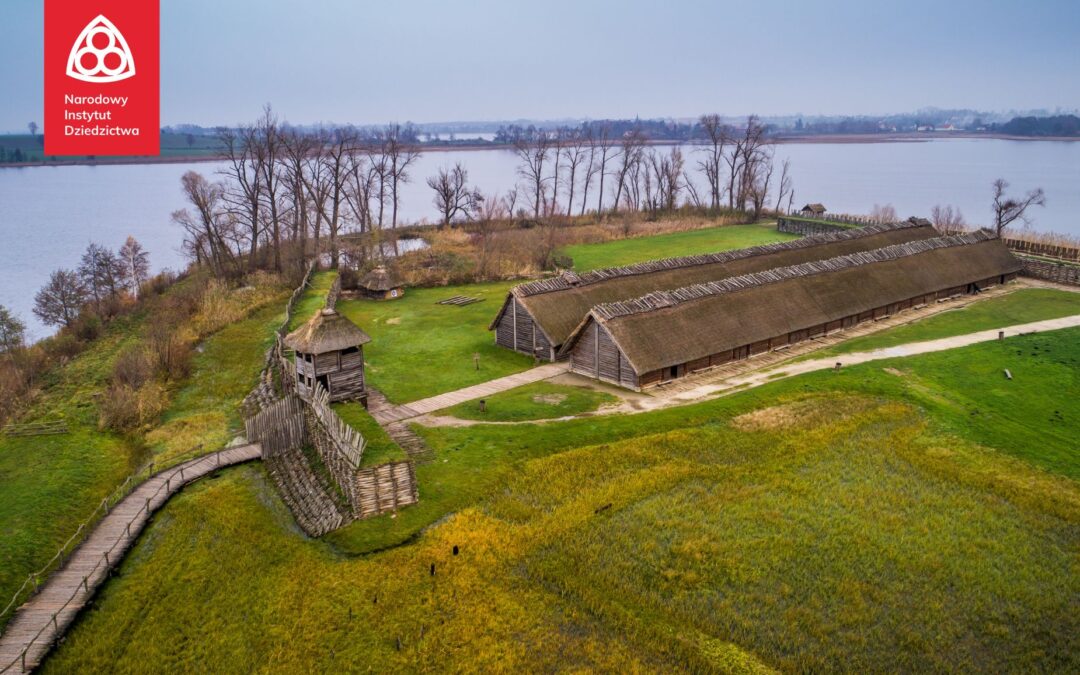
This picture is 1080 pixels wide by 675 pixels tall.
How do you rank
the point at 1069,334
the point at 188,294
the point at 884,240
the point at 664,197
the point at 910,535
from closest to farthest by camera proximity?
the point at 910,535 < the point at 1069,334 < the point at 188,294 < the point at 884,240 < the point at 664,197

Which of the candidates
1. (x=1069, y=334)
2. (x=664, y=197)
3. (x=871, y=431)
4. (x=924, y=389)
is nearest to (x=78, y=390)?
(x=871, y=431)

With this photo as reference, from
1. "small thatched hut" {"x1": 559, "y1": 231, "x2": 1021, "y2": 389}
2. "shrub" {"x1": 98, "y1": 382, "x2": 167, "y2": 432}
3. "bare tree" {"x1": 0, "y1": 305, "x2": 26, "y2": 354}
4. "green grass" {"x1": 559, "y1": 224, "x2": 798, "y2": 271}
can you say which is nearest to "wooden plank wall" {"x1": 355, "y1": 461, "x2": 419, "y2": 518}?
"small thatched hut" {"x1": 559, "y1": 231, "x2": 1021, "y2": 389}

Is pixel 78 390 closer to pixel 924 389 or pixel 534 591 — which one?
pixel 534 591

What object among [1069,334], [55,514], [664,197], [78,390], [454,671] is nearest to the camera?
[454,671]

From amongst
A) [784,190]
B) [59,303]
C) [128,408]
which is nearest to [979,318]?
[128,408]

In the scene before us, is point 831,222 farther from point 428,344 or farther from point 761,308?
point 428,344

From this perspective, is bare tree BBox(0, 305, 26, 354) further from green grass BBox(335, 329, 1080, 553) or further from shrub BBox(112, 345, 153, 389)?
green grass BBox(335, 329, 1080, 553)

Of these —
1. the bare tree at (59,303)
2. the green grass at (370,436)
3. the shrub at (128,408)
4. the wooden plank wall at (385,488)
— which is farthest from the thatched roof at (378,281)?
the wooden plank wall at (385,488)

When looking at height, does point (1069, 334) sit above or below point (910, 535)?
above
